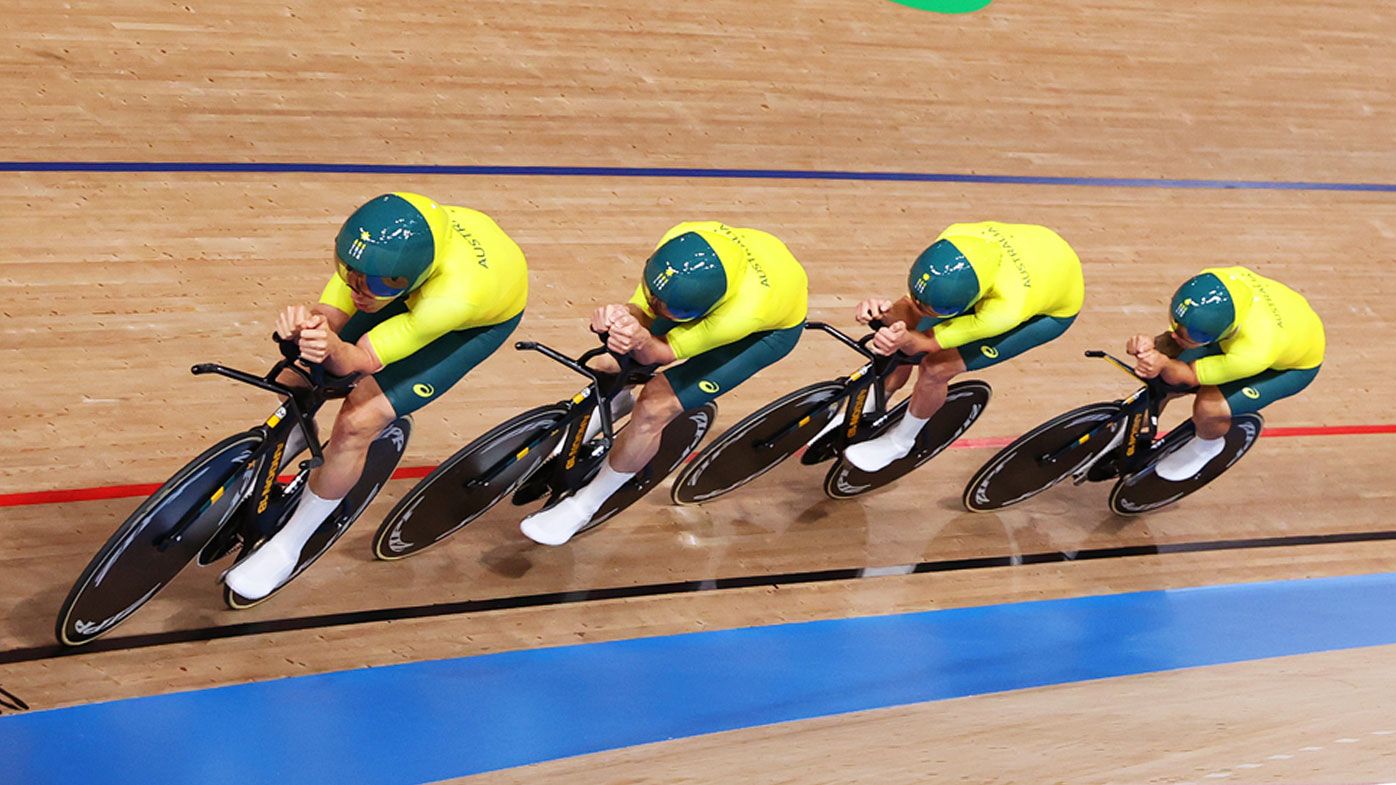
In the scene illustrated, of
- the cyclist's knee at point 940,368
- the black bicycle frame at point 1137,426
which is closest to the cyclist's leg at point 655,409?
the cyclist's knee at point 940,368

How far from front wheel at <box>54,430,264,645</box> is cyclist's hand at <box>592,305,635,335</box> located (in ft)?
2.94

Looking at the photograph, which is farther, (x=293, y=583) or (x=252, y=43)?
(x=252, y=43)

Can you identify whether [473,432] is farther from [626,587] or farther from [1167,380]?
[1167,380]

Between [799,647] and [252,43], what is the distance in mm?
3501

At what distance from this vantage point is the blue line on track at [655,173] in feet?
17.6

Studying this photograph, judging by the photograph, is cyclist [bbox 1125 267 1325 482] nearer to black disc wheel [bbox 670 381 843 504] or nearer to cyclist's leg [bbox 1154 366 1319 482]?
cyclist's leg [bbox 1154 366 1319 482]

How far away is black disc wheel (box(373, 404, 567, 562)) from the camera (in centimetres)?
411

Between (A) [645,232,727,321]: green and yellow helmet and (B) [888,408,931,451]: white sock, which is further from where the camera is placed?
(B) [888,408,931,451]: white sock

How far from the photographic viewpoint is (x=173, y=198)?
17.4 ft

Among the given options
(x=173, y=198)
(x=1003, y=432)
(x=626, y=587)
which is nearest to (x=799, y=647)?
(x=626, y=587)

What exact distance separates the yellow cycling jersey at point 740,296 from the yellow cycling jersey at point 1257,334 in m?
1.38

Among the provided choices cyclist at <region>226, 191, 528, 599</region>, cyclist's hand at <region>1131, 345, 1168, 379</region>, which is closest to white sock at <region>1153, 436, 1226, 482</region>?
cyclist's hand at <region>1131, 345, 1168, 379</region>

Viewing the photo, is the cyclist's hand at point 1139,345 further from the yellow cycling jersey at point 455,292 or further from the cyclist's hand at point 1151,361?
the yellow cycling jersey at point 455,292

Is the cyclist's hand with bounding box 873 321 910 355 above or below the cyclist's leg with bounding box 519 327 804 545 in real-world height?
above
